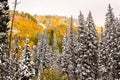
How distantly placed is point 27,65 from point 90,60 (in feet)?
35.4

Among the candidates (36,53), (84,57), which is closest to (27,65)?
(84,57)

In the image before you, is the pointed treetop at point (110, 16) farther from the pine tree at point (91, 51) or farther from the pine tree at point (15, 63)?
the pine tree at point (15, 63)

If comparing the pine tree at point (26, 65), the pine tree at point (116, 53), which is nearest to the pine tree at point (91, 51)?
the pine tree at point (116, 53)

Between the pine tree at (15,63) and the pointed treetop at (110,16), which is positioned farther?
the pointed treetop at (110,16)

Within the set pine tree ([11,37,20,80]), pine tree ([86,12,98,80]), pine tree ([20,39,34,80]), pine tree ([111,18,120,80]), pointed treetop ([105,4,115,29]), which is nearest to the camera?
pine tree ([20,39,34,80])

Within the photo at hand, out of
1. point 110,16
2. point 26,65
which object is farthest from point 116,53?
point 26,65

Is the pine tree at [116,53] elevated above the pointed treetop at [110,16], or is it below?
below

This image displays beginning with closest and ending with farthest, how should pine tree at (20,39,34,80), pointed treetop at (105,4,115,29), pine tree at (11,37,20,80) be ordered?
pine tree at (20,39,34,80) < pine tree at (11,37,20,80) < pointed treetop at (105,4,115,29)

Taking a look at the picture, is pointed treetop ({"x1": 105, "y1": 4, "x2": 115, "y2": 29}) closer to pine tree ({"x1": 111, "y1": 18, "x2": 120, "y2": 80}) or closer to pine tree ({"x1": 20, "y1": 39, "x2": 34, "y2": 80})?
pine tree ({"x1": 111, "y1": 18, "x2": 120, "y2": 80})

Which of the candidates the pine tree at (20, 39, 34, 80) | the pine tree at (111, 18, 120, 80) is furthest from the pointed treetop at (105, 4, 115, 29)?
the pine tree at (20, 39, 34, 80)

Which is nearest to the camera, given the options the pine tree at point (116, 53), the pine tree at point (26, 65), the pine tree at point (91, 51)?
the pine tree at point (26, 65)

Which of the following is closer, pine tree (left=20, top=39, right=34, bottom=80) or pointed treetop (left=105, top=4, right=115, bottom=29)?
pine tree (left=20, top=39, right=34, bottom=80)

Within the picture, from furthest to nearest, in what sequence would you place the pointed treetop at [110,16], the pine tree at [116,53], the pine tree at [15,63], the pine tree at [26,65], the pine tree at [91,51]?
the pointed treetop at [110,16], the pine tree at [15,63], the pine tree at [91,51], the pine tree at [116,53], the pine tree at [26,65]

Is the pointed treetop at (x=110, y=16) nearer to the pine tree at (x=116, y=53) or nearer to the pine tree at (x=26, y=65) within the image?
the pine tree at (x=116, y=53)
